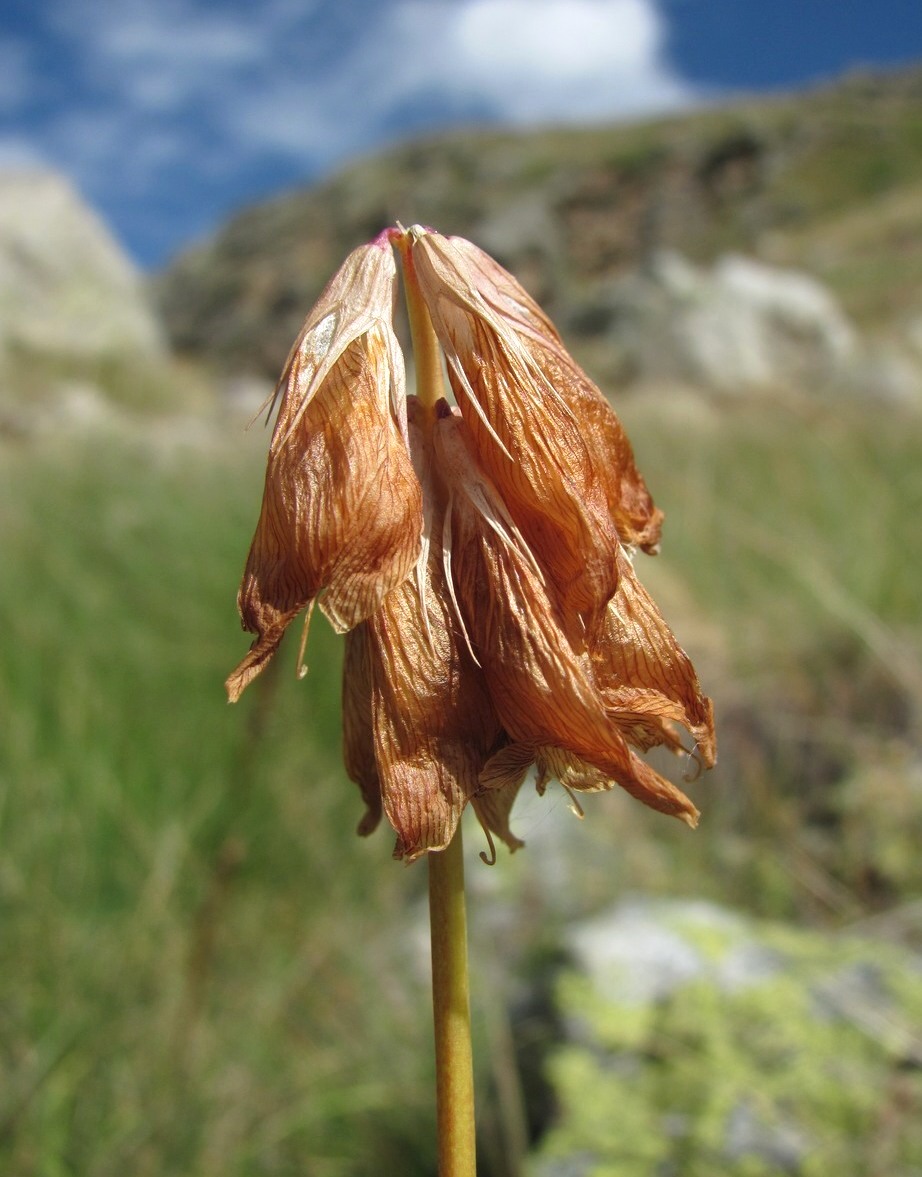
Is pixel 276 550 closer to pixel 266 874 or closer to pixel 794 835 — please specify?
pixel 266 874

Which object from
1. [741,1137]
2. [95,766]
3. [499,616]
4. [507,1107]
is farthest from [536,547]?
[95,766]

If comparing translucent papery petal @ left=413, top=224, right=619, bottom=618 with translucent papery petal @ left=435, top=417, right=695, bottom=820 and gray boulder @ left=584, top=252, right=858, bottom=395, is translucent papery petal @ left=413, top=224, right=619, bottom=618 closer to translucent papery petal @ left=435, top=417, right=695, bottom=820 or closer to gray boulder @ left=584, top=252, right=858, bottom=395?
translucent papery petal @ left=435, top=417, right=695, bottom=820

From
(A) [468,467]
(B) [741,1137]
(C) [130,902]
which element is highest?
(A) [468,467]

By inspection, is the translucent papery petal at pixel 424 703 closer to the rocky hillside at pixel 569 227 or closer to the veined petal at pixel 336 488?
the veined petal at pixel 336 488

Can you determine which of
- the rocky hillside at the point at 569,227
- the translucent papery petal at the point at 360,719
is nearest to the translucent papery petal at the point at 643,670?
the translucent papery petal at the point at 360,719

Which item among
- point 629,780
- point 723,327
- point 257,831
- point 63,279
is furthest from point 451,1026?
point 723,327

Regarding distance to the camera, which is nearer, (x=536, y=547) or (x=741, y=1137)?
(x=536, y=547)

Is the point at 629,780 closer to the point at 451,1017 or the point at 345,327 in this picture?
the point at 451,1017
